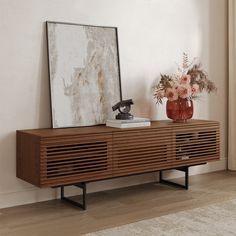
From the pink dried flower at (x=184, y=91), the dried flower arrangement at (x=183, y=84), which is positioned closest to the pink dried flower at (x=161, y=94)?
the dried flower arrangement at (x=183, y=84)

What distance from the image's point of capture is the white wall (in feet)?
10.4

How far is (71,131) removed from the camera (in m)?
3.12

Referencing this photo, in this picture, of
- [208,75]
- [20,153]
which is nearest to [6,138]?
[20,153]

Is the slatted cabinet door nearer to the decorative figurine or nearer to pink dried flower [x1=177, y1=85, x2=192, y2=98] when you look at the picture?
pink dried flower [x1=177, y1=85, x2=192, y2=98]

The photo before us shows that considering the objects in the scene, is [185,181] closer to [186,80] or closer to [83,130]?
[186,80]

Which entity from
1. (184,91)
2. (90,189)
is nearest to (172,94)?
(184,91)

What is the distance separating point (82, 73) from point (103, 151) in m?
0.71

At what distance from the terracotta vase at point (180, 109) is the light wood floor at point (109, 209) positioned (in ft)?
2.07

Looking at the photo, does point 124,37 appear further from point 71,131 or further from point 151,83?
point 71,131

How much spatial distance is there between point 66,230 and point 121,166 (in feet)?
2.44

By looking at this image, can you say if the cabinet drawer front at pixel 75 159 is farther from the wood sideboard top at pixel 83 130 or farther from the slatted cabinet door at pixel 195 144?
the slatted cabinet door at pixel 195 144

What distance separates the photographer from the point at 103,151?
10.3 ft

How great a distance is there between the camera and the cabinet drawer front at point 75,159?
290cm

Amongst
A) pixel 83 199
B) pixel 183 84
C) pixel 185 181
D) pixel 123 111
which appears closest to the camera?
pixel 83 199
